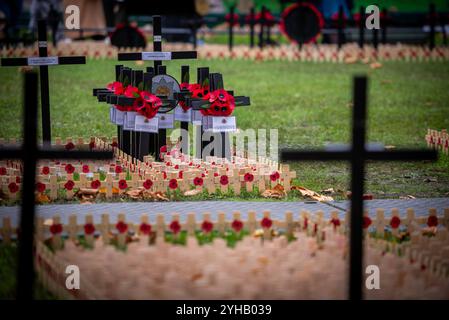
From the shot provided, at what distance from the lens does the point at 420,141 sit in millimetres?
12672

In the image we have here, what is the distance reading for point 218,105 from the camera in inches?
362

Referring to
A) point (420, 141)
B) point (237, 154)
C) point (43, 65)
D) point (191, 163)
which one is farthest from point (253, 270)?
point (420, 141)

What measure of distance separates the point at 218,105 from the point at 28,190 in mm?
4891

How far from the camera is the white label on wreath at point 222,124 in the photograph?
364 inches

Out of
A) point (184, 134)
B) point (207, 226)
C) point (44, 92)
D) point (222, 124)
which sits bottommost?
point (207, 226)

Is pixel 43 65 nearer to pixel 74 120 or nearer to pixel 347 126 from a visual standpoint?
pixel 74 120

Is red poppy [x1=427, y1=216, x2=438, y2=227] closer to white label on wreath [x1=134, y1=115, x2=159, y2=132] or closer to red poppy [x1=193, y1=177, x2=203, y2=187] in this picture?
red poppy [x1=193, y1=177, x2=203, y2=187]

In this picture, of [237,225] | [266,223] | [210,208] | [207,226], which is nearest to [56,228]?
[207,226]

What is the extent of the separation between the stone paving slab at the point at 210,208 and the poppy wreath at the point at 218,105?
56.0 inches

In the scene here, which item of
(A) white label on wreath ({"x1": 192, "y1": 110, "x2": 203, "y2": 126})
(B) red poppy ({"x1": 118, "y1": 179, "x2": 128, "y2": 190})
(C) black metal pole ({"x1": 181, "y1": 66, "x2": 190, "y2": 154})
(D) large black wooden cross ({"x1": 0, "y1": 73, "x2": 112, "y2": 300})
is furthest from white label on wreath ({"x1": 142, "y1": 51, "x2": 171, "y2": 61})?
(D) large black wooden cross ({"x1": 0, "y1": 73, "x2": 112, "y2": 300})

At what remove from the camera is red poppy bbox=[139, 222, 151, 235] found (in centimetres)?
636

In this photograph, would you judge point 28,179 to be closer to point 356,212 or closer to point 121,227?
point 356,212

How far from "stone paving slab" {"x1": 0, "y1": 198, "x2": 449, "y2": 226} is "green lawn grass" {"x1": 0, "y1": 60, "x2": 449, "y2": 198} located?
737 mm
